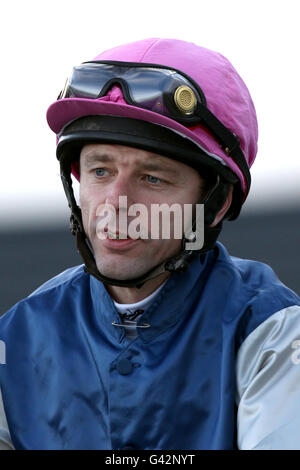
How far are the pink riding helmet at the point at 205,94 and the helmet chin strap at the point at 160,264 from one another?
0.18 m

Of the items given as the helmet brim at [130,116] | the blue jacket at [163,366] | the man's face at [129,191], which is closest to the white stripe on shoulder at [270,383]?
the blue jacket at [163,366]

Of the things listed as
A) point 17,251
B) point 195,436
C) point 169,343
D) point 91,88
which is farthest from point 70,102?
point 17,251

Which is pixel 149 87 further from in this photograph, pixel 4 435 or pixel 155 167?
pixel 4 435

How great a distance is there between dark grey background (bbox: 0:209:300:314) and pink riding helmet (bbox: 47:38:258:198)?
12.5 feet

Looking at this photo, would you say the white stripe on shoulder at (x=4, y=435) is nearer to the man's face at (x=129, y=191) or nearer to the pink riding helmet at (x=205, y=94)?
the man's face at (x=129, y=191)

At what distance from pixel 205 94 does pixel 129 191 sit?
1.48ft

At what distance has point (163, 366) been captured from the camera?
325cm

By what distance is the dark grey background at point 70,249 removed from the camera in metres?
7.27

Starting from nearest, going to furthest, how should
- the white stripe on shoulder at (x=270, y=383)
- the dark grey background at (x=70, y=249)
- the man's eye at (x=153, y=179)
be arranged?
the white stripe on shoulder at (x=270, y=383) < the man's eye at (x=153, y=179) < the dark grey background at (x=70, y=249)

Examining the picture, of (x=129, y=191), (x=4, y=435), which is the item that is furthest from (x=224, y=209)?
(x=4, y=435)

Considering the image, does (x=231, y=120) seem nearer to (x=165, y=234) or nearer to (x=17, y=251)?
(x=165, y=234)

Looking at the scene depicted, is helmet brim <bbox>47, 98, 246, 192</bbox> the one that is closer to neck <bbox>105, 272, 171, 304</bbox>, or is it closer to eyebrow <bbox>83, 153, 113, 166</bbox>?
eyebrow <bbox>83, 153, 113, 166</bbox>
